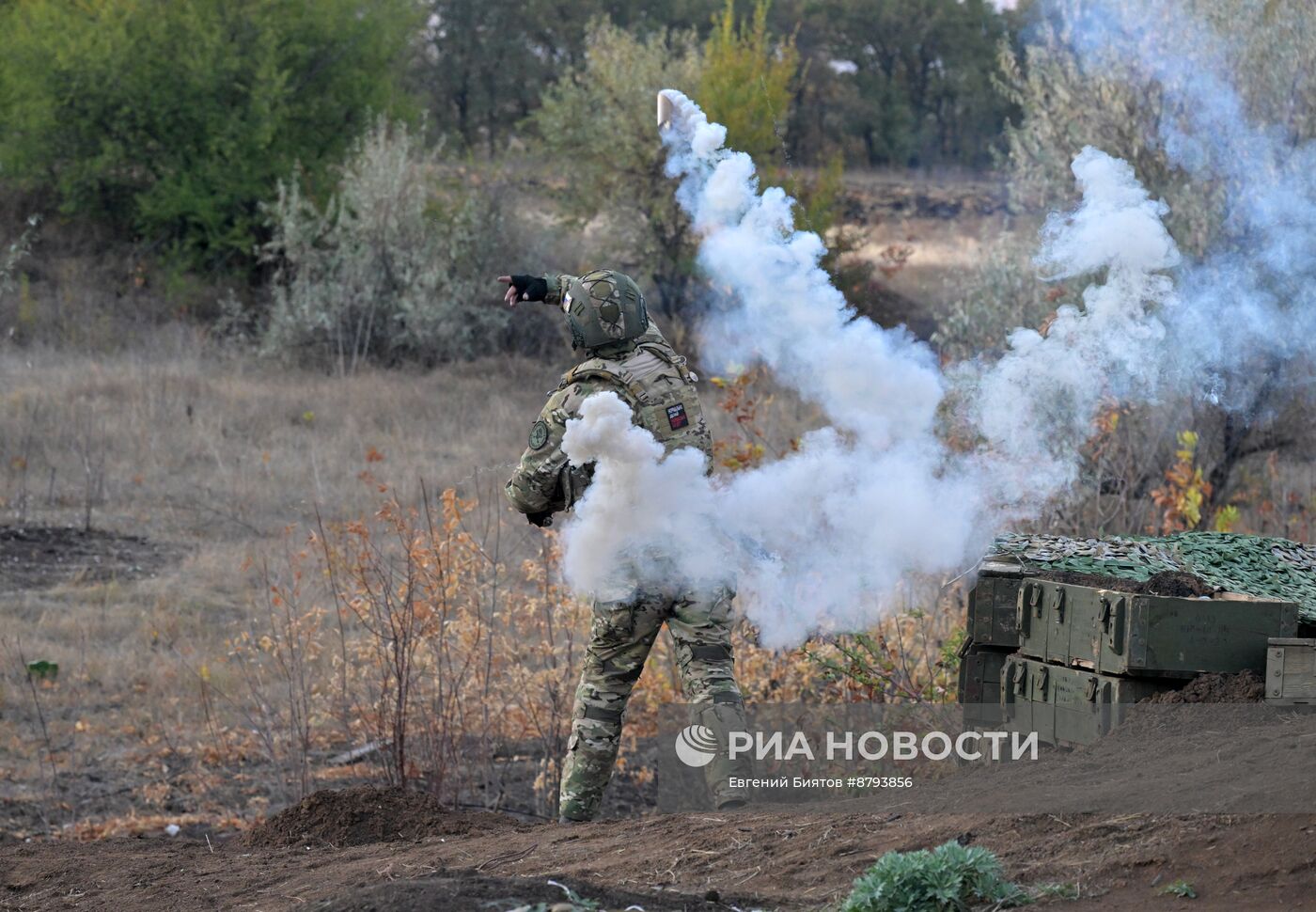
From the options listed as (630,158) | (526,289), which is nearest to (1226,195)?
(526,289)

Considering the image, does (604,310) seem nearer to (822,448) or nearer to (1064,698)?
(822,448)

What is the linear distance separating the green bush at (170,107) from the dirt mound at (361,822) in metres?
18.4

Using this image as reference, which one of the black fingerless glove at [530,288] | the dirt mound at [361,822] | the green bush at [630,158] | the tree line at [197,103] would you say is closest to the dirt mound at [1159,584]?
the black fingerless glove at [530,288]

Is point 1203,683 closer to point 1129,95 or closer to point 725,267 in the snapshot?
point 725,267

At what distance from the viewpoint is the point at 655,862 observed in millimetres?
5320

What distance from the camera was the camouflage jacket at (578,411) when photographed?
648 cm

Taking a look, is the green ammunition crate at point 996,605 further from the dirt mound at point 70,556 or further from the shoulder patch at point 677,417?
the dirt mound at point 70,556

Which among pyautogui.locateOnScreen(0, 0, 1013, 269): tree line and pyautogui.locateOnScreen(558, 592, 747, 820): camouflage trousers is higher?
pyautogui.locateOnScreen(0, 0, 1013, 269): tree line

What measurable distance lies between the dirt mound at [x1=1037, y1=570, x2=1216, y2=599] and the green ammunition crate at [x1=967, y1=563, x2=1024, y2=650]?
157 mm

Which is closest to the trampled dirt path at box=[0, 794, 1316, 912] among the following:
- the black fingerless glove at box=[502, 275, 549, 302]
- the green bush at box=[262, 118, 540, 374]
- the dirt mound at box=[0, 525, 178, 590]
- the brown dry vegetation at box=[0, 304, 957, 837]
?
the brown dry vegetation at box=[0, 304, 957, 837]

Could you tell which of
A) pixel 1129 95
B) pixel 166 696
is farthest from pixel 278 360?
pixel 1129 95

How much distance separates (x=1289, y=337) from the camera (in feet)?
32.4

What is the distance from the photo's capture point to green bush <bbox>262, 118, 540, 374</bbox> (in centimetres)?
2144

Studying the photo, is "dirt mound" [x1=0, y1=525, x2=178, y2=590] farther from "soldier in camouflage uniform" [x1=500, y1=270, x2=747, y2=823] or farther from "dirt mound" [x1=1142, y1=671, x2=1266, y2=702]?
"dirt mound" [x1=1142, y1=671, x2=1266, y2=702]
